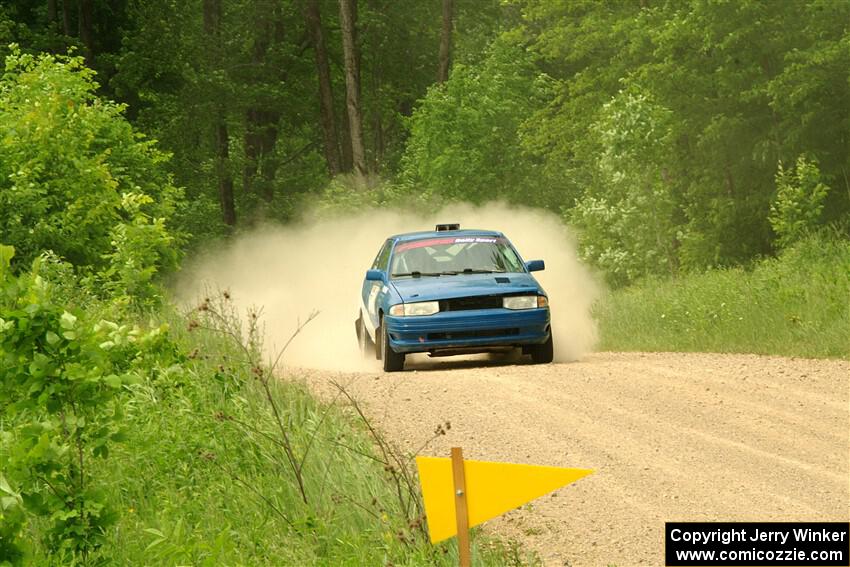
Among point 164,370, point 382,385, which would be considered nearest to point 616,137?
point 382,385

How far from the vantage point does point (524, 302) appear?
16.1 metres

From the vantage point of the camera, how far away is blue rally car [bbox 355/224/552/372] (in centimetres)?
1580

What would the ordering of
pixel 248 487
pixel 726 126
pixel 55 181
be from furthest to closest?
pixel 726 126, pixel 55 181, pixel 248 487

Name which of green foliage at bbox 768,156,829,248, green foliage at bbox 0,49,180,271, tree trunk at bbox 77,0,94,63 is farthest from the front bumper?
tree trunk at bbox 77,0,94,63

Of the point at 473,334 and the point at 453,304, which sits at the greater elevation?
the point at 453,304

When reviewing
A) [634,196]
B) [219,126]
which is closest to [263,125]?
[219,126]

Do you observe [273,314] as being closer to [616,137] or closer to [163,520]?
[616,137]

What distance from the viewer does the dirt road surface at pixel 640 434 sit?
28.5 ft

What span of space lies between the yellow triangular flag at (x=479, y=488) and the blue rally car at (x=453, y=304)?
9.35 metres

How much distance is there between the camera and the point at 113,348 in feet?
26.7

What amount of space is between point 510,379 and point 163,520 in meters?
6.54

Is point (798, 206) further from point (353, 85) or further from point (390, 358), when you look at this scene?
point (353, 85)

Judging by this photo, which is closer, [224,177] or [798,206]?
[798,206]

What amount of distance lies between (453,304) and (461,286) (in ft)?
1.25
